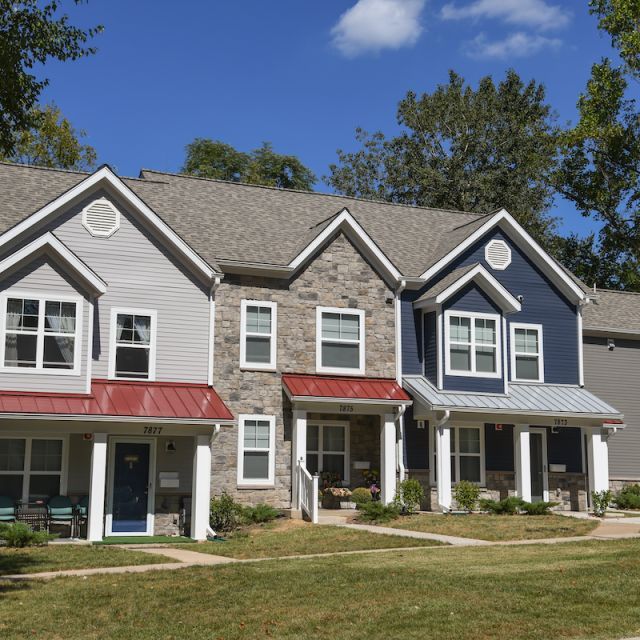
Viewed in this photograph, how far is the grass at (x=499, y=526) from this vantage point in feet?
Answer: 71.2

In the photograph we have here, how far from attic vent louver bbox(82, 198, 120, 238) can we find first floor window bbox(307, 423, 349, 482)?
321 inches

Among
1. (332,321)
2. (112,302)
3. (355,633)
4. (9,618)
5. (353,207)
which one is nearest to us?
(355,633)

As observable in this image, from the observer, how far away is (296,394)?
26.5 meters

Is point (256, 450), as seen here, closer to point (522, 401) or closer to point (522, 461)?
point (522, 461)

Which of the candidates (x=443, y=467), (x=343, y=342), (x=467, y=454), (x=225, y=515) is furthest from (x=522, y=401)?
(x=225, y=515)

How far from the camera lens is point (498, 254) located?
3112 centimetres

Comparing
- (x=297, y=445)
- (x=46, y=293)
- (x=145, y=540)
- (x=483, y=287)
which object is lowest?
(x=145, y=540)

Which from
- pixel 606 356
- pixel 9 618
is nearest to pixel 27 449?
pixel 9 618

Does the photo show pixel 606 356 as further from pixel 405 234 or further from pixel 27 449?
pixel 27 449

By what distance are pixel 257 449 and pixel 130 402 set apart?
4.34 metres

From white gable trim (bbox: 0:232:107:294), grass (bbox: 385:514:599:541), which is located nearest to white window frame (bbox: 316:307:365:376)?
grass (bbox: 385:514:599:541)

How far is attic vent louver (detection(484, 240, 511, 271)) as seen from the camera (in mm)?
31016

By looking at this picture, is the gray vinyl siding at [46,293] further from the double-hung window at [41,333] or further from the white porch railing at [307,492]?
the white porch railing at [307,492]

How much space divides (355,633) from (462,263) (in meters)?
20.1
